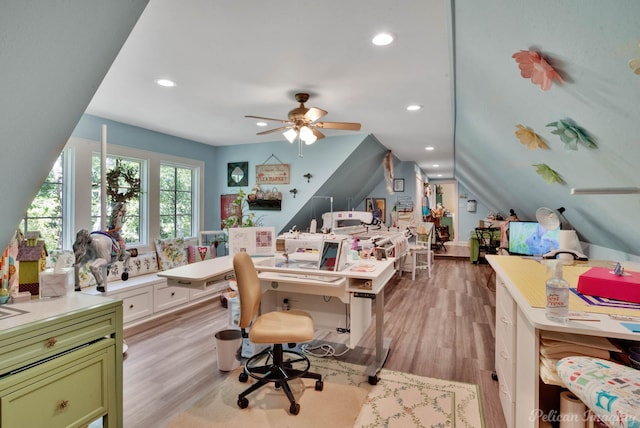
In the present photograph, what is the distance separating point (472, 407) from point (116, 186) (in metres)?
4.20

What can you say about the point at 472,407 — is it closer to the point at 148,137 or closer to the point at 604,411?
the point at 604,411

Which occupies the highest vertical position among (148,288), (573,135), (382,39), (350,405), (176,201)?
(382,39)

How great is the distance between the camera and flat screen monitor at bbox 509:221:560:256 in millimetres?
3074

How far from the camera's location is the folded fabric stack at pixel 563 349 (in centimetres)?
111

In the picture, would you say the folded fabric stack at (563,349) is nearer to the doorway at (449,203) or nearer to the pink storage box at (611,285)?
the pink storage box at (611,285)

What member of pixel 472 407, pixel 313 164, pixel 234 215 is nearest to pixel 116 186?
pixel 234 215

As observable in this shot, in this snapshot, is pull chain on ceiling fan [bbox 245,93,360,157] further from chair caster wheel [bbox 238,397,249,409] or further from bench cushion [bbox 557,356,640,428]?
bench cushion [bbox 557,356,640,428]

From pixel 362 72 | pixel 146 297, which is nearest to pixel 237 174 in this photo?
pixel 146 297

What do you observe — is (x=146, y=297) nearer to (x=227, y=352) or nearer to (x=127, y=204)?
(x=127, y=204)

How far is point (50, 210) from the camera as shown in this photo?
11.2 ft

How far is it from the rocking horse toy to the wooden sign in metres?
2.67

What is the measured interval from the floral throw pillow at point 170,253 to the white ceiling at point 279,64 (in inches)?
61.0

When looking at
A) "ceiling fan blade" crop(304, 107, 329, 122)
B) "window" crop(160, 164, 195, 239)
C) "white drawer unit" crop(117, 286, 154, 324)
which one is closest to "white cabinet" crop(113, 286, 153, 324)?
"white drawer unit" crop(117, 286, 154, 324)

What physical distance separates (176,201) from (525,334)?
15.4 ft
